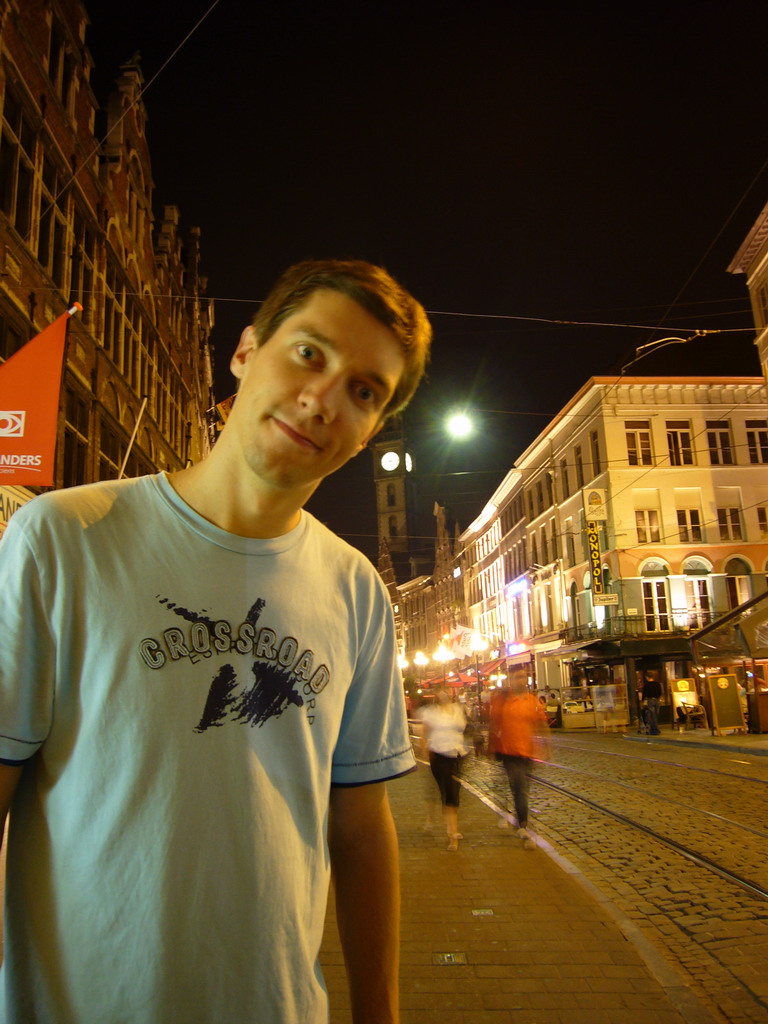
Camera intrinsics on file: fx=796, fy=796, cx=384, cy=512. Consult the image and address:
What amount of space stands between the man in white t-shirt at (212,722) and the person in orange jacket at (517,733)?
833 centimetres

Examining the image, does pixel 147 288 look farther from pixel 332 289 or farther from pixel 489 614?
pixel 489 614

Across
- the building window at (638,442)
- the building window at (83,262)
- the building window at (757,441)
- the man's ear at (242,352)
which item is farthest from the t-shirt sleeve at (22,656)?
the building window at (757,441)

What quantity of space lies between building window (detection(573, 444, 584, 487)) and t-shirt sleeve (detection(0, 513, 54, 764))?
41552mm

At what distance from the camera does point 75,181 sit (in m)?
15.8

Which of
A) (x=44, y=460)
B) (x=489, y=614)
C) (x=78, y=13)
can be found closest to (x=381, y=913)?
(x=44, y=460)

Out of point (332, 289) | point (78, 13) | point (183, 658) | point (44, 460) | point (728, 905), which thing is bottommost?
point (728, 905)

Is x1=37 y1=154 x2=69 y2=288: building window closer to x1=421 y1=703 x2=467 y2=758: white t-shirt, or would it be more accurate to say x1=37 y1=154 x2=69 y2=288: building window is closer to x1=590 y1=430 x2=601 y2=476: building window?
x1=421 y1=703 x2=467 y2=758: white t-shirt

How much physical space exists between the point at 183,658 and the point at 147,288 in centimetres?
2262

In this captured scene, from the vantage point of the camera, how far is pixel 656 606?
1460 inches

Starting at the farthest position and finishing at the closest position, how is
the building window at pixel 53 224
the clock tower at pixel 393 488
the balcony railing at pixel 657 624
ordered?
the clock tower at pixel 393 488, the balcony railing at pixel 657 624, the building window at pixel 53 224

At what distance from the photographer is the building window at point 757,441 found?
39312mm

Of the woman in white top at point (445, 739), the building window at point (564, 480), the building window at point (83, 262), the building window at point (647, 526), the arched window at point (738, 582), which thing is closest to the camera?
the woman in white top at point (445, 739)

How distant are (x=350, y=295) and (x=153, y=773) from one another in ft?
3.13

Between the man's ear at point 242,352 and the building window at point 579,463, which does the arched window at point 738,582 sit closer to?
the building window at point 579,463
